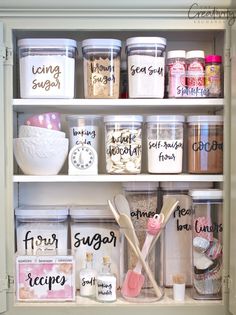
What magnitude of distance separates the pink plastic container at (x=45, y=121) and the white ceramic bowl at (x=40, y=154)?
54 mm

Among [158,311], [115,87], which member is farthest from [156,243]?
[115,87]

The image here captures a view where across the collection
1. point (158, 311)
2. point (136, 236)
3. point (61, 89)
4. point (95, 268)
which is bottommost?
point (158, 311)

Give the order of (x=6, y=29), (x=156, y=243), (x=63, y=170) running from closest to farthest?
(x=6, y=29) < (x=156, y=243) < (x=63, y=170)

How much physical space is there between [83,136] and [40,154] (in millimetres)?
162

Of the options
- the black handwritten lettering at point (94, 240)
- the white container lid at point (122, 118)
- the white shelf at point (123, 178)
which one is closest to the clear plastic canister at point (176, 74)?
the white container lid at point (122, 118)

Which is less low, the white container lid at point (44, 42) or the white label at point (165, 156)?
the white container lid at point (44, 42)

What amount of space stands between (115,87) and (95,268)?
0.62 meters

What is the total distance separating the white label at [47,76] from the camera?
4.73 ft

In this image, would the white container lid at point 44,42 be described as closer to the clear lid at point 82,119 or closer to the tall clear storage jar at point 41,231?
the clear lid at point 82,119

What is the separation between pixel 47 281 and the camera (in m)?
1.44

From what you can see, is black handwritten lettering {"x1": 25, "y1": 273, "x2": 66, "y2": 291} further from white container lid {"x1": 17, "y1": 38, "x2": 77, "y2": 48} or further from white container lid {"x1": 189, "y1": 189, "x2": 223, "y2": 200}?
white container lid {"x1": 17, "y1": 38, "x2": 77, "y2": 48}

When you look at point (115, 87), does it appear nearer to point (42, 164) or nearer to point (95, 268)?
point (42, 164)

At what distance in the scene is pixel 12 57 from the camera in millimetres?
1426

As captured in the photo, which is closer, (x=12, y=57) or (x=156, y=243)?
(x=12, y=57)
